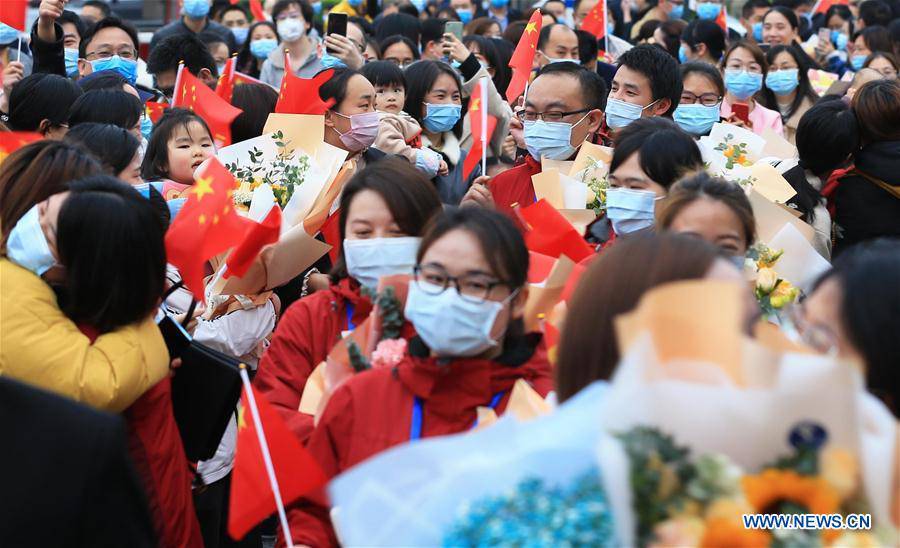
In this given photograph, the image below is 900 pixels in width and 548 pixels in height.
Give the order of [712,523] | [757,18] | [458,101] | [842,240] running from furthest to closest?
[757,18] < [458,101] < [842,240] < [712,523]

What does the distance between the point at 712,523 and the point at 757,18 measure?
1312 centimetres

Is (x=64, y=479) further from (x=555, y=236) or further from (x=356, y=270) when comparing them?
(x=555, y=236)

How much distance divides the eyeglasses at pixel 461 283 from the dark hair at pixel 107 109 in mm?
3100

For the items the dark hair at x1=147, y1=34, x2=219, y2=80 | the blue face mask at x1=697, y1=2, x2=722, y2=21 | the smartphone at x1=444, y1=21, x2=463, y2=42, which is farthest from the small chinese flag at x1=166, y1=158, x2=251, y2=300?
the blue face mask at x1=697, y1=2, x2=722, y2=21

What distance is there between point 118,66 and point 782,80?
4.75m

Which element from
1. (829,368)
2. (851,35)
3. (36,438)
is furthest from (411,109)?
(851,35)

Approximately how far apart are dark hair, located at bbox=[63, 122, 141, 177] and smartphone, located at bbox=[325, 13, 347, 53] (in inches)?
111

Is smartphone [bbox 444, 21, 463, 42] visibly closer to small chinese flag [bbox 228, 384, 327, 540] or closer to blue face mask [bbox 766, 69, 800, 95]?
blue face mask [bbox 766, 69, 800, 95]

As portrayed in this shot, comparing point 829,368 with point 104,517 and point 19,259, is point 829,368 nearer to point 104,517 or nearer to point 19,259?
point 104,517

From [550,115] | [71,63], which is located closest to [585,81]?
[550,115]

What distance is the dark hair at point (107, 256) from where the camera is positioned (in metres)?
3.32

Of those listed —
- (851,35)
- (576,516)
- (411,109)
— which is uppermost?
(576,516)

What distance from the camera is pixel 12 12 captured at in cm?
745

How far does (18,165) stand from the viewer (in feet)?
12.2
